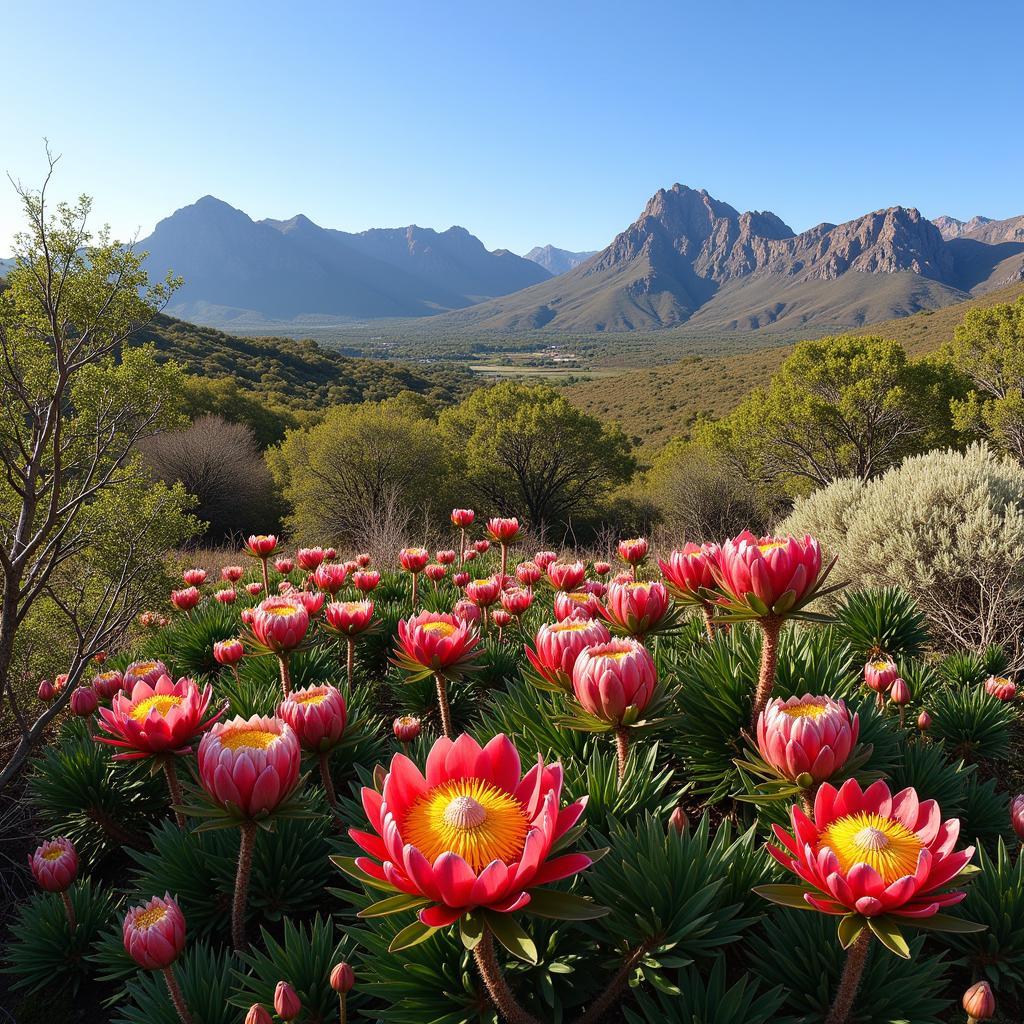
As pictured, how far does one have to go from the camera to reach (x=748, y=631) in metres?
2.62

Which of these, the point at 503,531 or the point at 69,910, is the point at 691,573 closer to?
the point at 503,531

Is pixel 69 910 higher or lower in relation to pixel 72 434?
lower

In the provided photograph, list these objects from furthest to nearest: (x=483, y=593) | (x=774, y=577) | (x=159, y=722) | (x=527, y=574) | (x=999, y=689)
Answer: (x=527, y=574)
(x=483, y=593)
(x=999, y=689)
(x=159, y=722)
(x=774, y=577)

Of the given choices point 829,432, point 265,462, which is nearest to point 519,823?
point 829,432

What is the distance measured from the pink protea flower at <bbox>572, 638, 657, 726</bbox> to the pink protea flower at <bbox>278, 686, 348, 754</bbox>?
0.79 meters

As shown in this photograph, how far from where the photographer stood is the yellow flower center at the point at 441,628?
216cm

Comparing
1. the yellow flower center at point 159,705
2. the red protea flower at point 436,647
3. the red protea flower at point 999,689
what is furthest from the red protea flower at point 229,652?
the red protea flower at point 999,689

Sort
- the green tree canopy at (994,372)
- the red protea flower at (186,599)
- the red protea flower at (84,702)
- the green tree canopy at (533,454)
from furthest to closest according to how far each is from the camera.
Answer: the green tree canopy at (533,454) → the green tree canopy at (994,372) → the red protea flower at (186,599) → the red protea flower at (84,702)

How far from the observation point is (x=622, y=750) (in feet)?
5.95

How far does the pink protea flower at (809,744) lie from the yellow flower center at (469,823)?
26.0 inches

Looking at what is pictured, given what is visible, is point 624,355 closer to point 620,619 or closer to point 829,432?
point 829,432

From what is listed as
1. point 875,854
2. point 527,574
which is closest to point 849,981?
point 875,854

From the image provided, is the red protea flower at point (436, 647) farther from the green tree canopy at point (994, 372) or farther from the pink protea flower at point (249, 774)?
the green tree canopy at point (994, 372)

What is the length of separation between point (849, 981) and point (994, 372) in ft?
83.0
